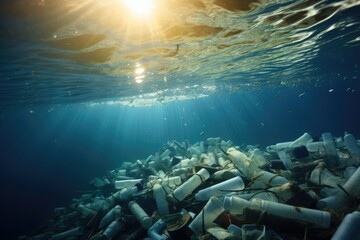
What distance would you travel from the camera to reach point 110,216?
7039mm

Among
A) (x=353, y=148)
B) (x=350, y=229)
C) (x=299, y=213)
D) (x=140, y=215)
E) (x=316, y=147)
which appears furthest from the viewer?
(x=316, y=147)

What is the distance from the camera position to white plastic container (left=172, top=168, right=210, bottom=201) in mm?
6227

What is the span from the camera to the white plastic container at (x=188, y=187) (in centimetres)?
623

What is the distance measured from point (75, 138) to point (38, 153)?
12345mm

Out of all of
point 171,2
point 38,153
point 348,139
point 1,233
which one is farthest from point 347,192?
point 38,153

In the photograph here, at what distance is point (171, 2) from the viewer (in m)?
6.70

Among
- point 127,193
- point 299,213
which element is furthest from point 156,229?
point 299,213

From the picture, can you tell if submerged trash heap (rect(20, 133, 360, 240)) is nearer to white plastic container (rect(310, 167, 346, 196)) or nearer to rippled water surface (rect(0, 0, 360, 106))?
white plastic container (rect(310, 167, 346, 196))

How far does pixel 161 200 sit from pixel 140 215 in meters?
0.72

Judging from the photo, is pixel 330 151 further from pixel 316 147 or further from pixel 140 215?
pixel 140 215

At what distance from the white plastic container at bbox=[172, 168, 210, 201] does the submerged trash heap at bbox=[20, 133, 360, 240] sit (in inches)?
1.0

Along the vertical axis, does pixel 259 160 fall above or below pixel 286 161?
above

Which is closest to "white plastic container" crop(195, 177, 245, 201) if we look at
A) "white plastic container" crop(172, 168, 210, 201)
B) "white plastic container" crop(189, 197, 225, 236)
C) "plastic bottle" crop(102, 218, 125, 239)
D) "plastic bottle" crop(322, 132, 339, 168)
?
"white plastic container" crop(172, 168, 210, 201)

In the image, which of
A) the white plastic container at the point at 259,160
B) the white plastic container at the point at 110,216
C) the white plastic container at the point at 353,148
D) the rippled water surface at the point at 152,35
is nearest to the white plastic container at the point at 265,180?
the white plastic container at the point at 259,160
